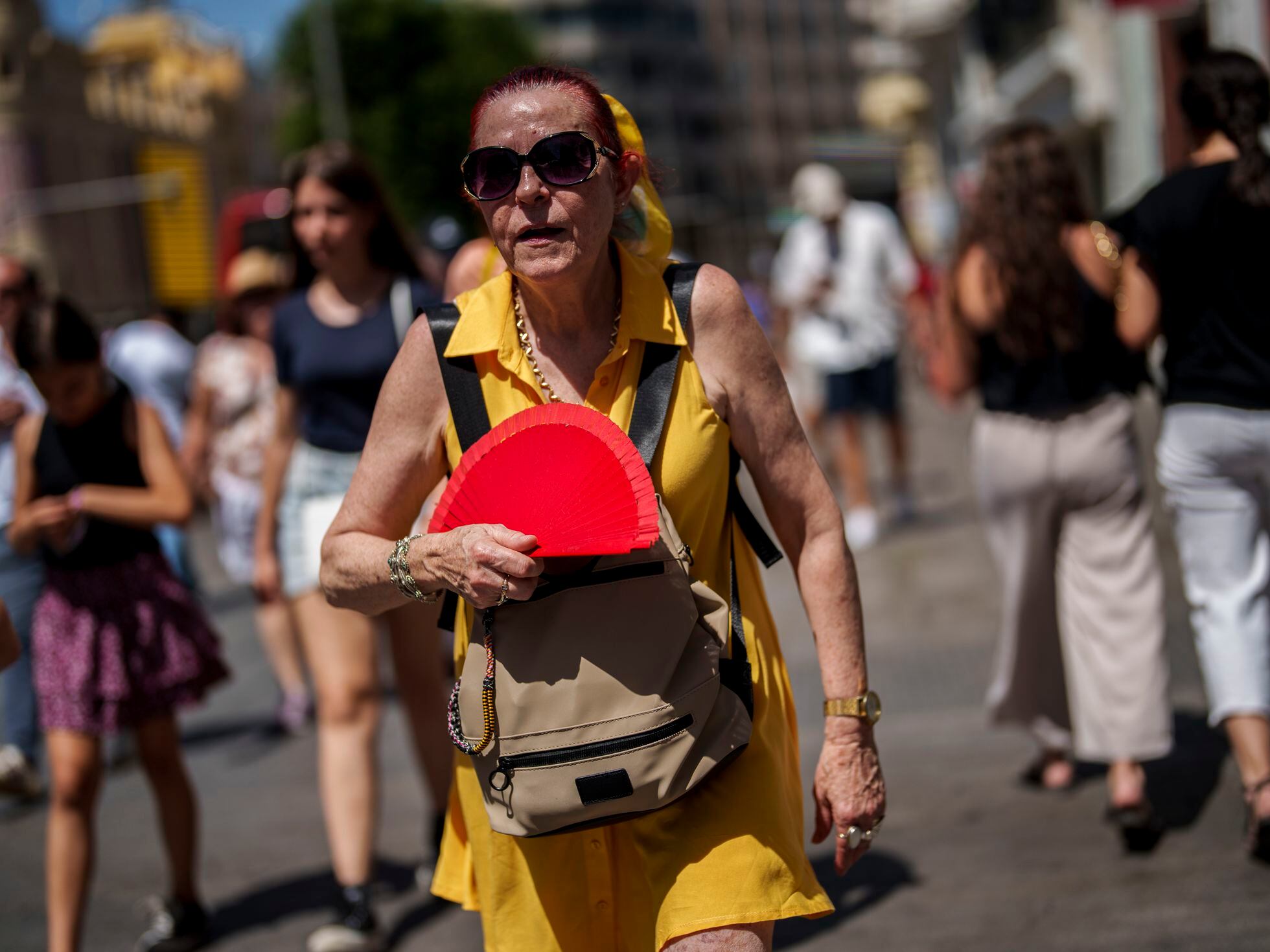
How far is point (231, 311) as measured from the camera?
8109 millimetres

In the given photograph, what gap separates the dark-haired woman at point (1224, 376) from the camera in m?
3.98

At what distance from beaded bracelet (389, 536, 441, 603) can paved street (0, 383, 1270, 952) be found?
2015mm

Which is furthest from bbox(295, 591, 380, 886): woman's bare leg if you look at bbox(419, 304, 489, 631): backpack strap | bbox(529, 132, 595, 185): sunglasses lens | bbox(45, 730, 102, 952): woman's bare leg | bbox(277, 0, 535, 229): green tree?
bbox(277, 0, 535, 229): green tree

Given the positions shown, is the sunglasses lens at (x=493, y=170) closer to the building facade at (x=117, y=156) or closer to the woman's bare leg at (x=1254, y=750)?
the woman's bare leg at (x=1254, y=750)

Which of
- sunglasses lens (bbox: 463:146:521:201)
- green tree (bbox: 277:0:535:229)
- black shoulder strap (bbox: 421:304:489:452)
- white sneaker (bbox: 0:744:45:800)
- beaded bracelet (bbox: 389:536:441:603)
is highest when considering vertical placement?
green tree (bbox: 277:0:535:229)

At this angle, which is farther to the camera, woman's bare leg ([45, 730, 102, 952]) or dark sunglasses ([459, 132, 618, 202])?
woman's bare leg ([45, 730, 102, 952])

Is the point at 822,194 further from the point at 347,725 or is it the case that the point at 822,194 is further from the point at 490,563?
the point at 490,563

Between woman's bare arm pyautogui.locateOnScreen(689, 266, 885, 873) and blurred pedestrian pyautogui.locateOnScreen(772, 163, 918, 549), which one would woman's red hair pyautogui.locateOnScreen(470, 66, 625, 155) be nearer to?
woman's bare arm pyautogui.locateOnScreen(689, 266, 885, 873)

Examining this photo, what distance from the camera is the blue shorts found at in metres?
9.66

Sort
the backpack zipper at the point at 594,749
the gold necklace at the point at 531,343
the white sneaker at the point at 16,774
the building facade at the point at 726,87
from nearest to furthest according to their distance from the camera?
1. the backpack zipper at the point at 594,749
2. the gold necklace at the point at 531,343
3. the white sneaker at the point at 16,774
4. the building facade at the point at 726,87

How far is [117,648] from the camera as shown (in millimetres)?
4242

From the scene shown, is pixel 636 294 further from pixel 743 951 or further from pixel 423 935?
pixel 423 935

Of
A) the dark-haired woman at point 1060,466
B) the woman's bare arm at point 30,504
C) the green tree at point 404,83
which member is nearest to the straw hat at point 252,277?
the woman's bare arm at point 30,504

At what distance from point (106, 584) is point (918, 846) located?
256 cm
